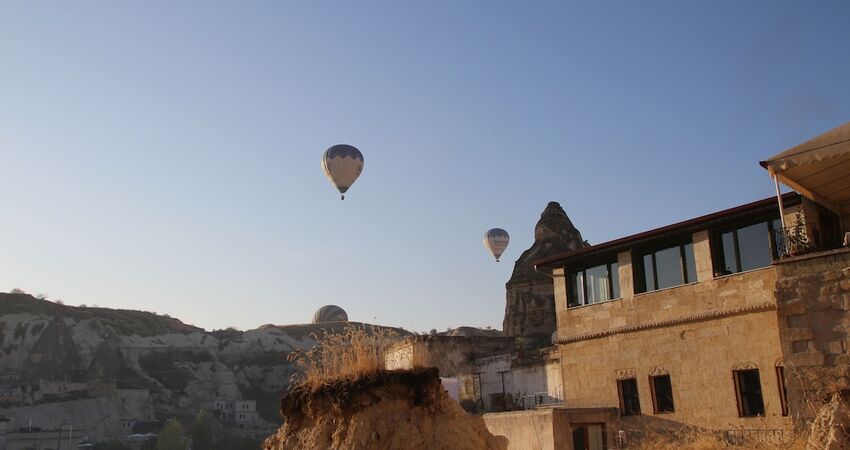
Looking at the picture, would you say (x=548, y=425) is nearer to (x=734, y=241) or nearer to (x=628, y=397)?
(x=628, y=397)

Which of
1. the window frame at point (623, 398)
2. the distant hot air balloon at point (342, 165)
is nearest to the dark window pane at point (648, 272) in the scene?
the window frame at point (623, 398)

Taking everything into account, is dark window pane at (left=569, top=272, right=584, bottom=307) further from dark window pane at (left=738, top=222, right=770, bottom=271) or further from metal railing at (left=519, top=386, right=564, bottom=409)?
dark window pane at (left=738, top=222, right=770, bottom=271)

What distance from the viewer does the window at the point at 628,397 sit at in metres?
19.6

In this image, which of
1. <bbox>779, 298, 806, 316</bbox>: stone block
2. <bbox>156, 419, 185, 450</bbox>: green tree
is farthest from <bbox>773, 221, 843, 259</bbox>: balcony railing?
<bbox>156, 419, 185, 450</bbox>: green tree

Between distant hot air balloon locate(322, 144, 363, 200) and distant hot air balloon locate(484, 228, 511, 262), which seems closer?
distant hot air balloon locate(322, 144, 363, 200)

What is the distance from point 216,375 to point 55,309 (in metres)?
23.4

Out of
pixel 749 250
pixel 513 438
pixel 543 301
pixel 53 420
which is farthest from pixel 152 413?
pixel 749 250

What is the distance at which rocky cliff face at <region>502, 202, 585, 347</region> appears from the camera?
4034 cm

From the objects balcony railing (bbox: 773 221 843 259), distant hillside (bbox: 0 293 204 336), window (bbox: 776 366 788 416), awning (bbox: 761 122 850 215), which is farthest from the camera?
distant hillside (bbox: 0 293 204 336)

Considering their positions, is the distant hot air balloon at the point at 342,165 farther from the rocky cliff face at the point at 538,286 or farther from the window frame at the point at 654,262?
the window frame at the point at 654,262

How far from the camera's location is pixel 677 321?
61.5 feet

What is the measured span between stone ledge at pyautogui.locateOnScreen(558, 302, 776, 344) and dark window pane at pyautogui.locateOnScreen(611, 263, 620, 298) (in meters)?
1.06

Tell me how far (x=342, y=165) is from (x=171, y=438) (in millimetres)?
49339

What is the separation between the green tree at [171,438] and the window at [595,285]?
64.1 m
